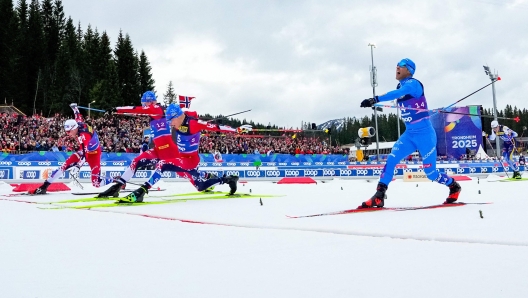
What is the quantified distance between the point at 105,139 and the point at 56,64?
38.4 metres

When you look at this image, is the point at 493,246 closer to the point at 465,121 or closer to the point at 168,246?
the point at 168,246

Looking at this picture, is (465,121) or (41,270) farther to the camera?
(465,121)

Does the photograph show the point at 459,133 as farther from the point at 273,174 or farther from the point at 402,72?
the point at 402,72

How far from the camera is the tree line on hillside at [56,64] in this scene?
6200 centimetres

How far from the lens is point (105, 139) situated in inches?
1243

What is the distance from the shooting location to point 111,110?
1195 centimetres

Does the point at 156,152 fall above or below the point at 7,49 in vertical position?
below

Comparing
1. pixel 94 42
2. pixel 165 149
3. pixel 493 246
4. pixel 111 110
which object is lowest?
pixel 493 246

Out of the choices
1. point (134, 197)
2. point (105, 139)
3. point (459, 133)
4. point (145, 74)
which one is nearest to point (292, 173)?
point (105, 139)

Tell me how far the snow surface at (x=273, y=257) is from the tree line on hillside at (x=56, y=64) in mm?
58866

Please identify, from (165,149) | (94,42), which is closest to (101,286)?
(165,149)

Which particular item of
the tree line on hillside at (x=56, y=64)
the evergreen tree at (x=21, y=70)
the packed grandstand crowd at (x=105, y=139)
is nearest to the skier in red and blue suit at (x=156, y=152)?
the packed grandstand crowd at (x=105, y=139)

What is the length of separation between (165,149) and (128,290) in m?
7.67

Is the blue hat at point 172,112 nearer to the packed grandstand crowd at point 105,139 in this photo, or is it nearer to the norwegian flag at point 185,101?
the packed grandstand crowd at point 105,139
